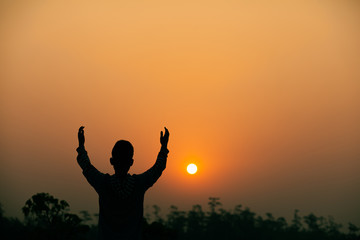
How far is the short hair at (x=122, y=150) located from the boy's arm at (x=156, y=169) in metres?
0.29

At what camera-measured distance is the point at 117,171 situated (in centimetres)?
476

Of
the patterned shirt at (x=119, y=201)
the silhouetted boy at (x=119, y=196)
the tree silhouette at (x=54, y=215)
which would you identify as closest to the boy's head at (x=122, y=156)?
the silhouetted boy at (x=119, y=196)

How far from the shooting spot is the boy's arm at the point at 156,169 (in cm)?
482

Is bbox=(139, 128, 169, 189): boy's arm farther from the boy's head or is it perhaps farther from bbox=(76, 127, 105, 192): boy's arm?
bbox=(76, 127, 105, 192): boy's arm

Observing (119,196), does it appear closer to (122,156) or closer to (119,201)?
(119,201)

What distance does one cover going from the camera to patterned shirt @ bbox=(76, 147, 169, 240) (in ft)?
15.5

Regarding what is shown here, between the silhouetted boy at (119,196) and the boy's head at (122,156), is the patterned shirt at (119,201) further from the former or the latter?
the boy's head at (122,156)

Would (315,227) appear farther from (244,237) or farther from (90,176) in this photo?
(90,176)

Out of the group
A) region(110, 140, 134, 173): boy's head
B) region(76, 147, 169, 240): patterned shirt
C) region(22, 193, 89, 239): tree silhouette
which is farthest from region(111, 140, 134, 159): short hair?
region(22, 193, 89, 239): tree silhouette

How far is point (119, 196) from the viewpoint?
4734 millimetres

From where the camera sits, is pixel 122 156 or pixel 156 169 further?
pixel 156 169

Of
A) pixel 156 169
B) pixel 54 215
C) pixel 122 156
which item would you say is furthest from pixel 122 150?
pixel 54 215

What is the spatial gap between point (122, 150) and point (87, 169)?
46 centimetres

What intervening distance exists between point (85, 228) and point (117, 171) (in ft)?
154
